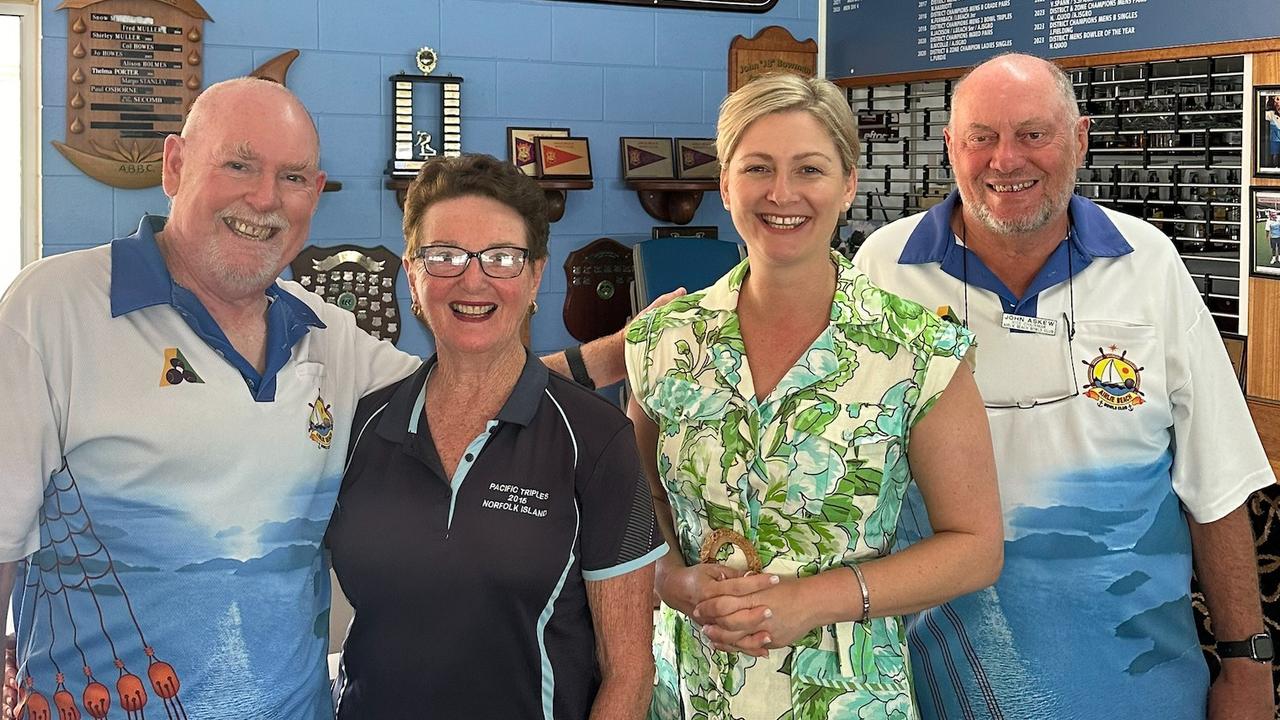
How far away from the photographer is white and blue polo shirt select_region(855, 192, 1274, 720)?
6.18 ft

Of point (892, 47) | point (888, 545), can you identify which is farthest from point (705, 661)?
point (892, 47)

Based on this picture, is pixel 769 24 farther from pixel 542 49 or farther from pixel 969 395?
pixel 969 395

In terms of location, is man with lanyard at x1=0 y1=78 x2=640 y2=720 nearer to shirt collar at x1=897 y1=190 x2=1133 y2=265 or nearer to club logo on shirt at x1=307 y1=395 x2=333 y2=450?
club logo on shirt at x1=307 y1=395 x2=333 y2=450

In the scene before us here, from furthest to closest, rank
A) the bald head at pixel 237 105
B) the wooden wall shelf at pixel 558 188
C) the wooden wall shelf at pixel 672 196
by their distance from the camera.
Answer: the wooden wall shelf at pixel 672 196 < the wooden wall shelf at pixel 558 188 < the bald head at pixel 237 105

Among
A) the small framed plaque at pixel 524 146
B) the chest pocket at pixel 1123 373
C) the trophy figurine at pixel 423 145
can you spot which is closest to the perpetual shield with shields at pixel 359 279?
the trophy figurine at pixel 423 145

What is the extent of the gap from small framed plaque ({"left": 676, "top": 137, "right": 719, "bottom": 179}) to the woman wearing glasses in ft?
9.55

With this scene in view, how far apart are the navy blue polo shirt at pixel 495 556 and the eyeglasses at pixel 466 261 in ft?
0.49

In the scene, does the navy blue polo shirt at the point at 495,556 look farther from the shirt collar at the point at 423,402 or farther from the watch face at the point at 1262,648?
the watch face at the point at 1262,648

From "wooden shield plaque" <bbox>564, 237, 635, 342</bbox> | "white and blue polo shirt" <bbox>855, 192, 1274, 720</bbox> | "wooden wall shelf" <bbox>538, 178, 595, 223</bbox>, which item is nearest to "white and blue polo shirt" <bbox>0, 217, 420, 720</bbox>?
"white and blue polo shirt" <bbox>855, 192, 1274, 720</bbox>

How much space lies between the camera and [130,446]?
1572mm

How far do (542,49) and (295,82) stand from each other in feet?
2.89

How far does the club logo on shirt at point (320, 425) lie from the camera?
65.3 inches

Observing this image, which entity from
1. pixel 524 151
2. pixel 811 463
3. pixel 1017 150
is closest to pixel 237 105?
pixel 811 463

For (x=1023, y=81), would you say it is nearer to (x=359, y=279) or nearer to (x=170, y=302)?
(x=170, y=302)
